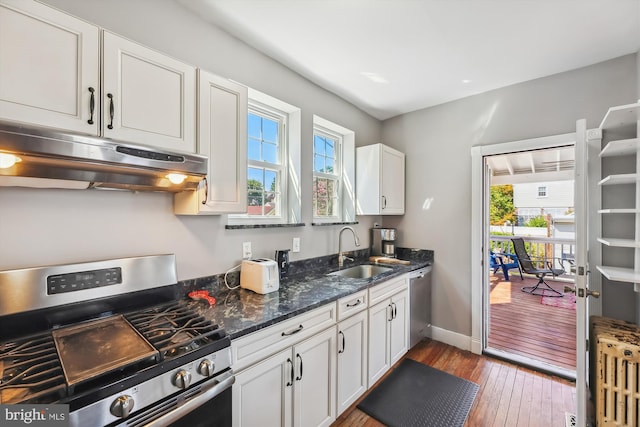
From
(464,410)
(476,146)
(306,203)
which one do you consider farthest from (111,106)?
(476,146)

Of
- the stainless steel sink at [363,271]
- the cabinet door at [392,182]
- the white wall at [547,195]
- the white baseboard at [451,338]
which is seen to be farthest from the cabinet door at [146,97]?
the white wall at [547,195]

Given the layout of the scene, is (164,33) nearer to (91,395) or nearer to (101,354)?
(101,354)

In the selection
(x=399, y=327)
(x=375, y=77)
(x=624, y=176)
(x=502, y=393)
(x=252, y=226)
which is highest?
(x=375, y=77)

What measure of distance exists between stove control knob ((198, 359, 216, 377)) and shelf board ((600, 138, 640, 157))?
2.66 m

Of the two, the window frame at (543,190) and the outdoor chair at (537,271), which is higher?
the window frame at (543,190)

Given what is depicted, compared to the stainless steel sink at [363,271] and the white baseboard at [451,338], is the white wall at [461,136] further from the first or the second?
the stainless steel sink at [363,271]

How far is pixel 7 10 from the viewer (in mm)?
935

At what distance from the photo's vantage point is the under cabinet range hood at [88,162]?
2.96 ft

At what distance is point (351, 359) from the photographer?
188 cm

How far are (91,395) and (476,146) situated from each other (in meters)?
3.31

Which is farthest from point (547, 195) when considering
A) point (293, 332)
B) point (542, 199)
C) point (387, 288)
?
point (293, 332)

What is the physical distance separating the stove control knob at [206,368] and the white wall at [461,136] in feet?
8.77

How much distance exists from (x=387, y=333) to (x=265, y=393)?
1302 mm

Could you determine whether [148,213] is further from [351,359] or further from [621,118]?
[621,118]
